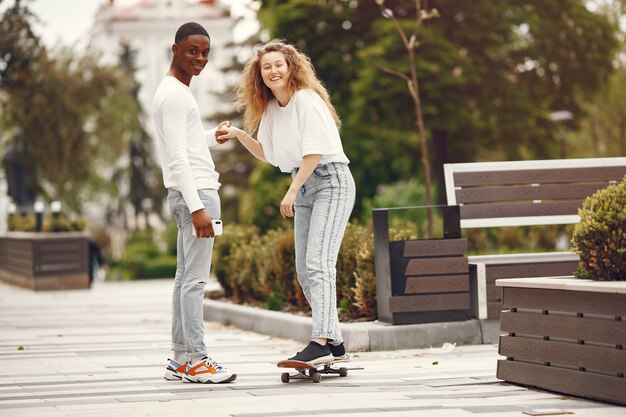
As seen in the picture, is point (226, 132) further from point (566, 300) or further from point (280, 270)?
point (280, 270)

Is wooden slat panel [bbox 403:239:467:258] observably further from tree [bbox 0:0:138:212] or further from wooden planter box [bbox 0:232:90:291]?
tree [bbox 0:0:138:212]

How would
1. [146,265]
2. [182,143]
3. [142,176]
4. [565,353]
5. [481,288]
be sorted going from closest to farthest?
[565,353]
[182,143]
[481,288]
[146,265]
[142,176]

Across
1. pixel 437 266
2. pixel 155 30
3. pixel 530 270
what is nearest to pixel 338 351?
pixel 437 266

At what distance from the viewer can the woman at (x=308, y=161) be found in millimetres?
7602

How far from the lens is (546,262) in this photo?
10.2m

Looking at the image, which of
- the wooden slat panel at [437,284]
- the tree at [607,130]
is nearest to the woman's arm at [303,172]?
the wooden slat panel at [437,284]

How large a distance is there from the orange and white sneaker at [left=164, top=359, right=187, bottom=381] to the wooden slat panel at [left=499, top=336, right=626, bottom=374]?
78.1 inches

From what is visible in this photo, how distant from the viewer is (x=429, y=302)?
9789 mm

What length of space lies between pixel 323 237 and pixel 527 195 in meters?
3.49

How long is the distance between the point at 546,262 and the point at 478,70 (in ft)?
69.6

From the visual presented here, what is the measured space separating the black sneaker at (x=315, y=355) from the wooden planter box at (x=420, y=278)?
215cm

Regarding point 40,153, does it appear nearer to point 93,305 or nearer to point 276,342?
point 93,305

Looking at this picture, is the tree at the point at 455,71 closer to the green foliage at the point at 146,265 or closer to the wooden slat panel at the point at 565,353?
the green foliage at the point at 146,265

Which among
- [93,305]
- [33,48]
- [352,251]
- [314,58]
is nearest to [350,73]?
[314,58]
